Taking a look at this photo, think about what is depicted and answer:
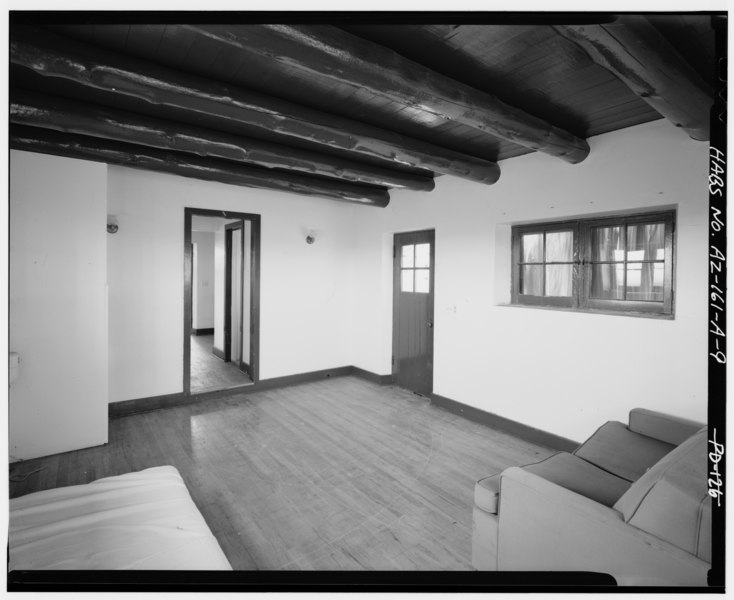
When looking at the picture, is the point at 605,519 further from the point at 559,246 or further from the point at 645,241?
the point at 559,246

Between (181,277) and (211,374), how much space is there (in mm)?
1783

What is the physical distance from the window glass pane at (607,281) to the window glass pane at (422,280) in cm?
187

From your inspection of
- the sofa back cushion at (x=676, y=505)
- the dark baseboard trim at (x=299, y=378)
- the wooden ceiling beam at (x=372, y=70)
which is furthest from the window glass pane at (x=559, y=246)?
the dark baseboard trim at (x=299, y=378)

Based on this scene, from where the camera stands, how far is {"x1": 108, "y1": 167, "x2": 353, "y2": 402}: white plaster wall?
157 inches

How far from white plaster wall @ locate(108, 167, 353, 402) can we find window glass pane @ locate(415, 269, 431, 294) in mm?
1242

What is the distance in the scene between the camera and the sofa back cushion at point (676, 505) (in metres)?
1.31

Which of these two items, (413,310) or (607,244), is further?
(413,310)

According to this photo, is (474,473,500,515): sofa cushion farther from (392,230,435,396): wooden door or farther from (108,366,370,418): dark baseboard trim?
(108,366,370,418): dark baseboard trim

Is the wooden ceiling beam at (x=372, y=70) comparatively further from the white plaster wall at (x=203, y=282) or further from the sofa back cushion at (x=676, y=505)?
the white plaster wall at (x=203, y=282)

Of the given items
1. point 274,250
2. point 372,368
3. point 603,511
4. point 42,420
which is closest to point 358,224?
point 274,250

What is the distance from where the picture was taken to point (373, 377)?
17.6 ft

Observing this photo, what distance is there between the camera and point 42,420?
3.06 metres

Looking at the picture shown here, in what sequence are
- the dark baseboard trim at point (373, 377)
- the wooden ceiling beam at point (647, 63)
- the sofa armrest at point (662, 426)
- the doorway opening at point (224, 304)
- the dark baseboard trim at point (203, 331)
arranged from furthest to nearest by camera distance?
the dark baseboard trim at point (203, 331) < the dark baseboard trim at point (373, 377) < the doorway opening at point (224, 304) < the sofa armrest at point (662, 426) < the wooden ceiling beam at point (647, 63)

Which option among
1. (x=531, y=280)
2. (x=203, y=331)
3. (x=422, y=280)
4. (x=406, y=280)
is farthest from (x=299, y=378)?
(x=203, y=331)
